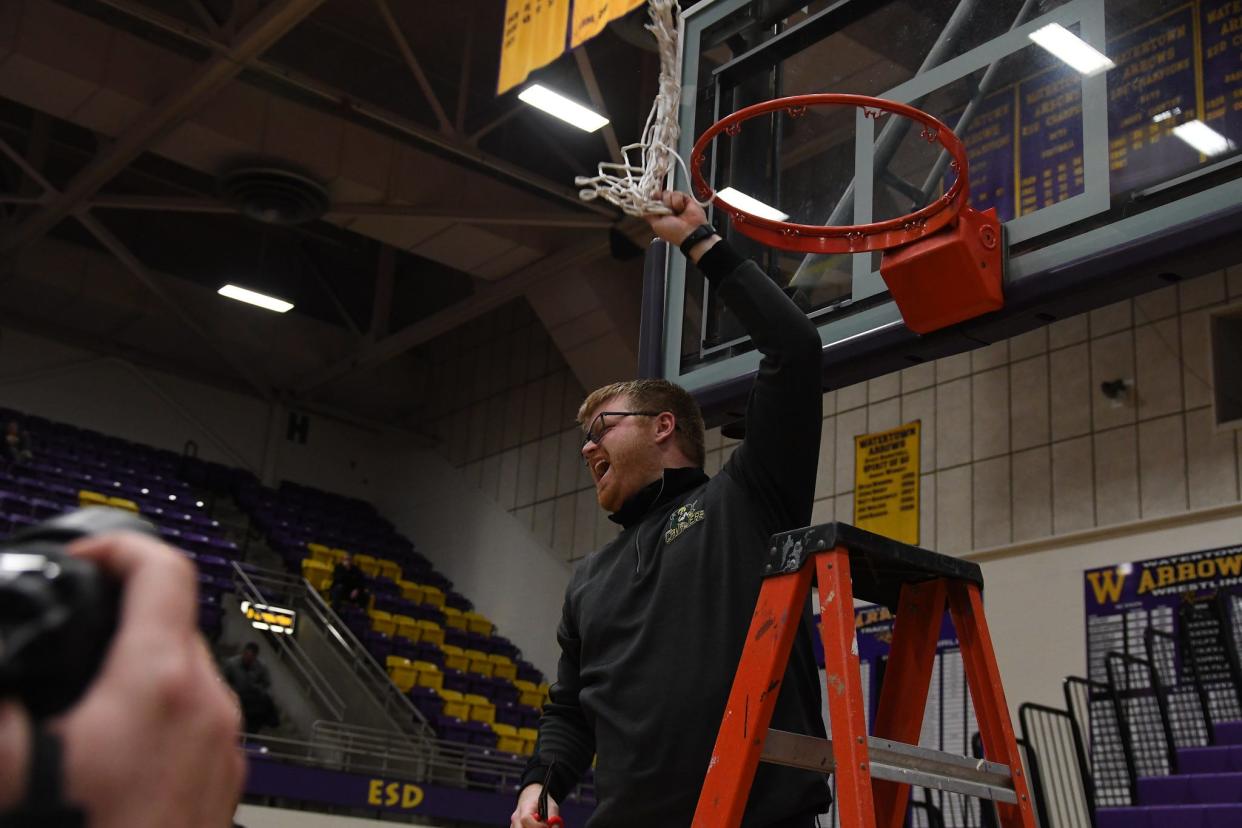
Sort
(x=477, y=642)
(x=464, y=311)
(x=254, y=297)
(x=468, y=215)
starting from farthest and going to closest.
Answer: (x=254, y=297) → (x=464, y=311) → (x=477, y=642) → (x=468, y=215)

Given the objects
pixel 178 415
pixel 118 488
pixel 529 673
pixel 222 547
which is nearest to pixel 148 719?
pixel 222 547

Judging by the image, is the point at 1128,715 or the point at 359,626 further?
the point at 359,626

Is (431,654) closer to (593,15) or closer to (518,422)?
(518,422)

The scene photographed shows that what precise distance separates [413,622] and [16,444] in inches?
194

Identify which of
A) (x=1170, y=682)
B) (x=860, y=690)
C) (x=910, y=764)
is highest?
(x=1170, y=682)

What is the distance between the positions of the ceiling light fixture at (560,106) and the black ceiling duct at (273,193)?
3.33 m

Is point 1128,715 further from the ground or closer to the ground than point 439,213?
closer to the ground

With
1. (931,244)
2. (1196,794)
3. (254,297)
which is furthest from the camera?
(254,297)

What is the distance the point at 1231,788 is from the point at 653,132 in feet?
14.4

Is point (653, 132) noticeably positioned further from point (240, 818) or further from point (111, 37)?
point (111, 37)

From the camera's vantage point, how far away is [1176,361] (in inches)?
409

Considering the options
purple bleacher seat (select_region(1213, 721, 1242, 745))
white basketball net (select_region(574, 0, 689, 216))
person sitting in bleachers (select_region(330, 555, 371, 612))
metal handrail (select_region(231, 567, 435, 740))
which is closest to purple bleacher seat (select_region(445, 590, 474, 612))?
person sitting in bleachers (select_region(330, 555, 371, 612))

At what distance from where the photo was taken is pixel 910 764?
2.28 m

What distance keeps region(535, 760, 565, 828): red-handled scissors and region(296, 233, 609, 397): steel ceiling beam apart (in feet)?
39.9
